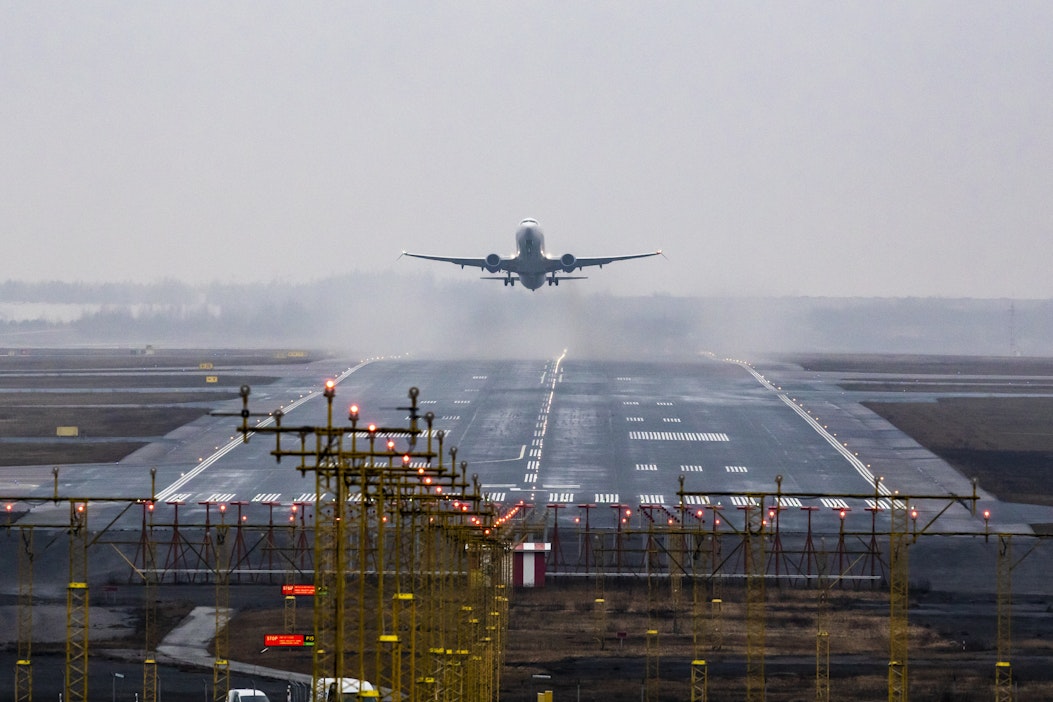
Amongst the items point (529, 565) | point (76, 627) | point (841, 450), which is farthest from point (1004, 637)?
point (841, 450)

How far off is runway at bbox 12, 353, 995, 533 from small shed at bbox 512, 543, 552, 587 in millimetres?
5956

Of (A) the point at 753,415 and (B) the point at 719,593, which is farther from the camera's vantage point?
(A) the point at 753,415

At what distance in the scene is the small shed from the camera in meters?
100

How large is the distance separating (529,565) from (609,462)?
166 ft

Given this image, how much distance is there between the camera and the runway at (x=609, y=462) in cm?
12644

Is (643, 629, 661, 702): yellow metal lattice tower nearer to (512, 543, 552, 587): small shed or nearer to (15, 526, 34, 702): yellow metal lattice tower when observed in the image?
(512, 543, 552, 587): small shed

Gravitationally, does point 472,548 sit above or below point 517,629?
above

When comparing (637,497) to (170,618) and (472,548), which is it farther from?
(472,548)

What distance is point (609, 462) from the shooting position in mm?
150875

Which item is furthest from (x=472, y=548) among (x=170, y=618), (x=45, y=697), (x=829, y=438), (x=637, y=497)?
(x=829, y=438)

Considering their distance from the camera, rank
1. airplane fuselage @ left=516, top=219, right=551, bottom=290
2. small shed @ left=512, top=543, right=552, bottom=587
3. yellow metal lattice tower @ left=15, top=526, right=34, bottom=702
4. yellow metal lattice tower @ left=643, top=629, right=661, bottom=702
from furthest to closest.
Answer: airplane fuselage @ left=516, top=219, right=551, bottom=290
small shed @ left=512, top=543, right=552, bottom=587
yellow metal lattice tower @ left=643, top=629, right=661, bottom=702
yellow metal lattice tower @ left=15, top=526, right=34, bottom=702

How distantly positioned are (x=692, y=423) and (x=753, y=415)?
460 inches

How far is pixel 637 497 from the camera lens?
128500mm

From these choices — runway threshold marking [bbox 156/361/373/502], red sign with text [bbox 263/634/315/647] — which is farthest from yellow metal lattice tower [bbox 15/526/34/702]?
runway threshold marking [bbox 156/361/373/502]
